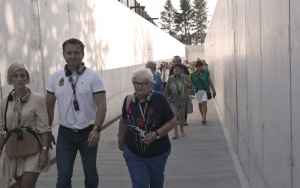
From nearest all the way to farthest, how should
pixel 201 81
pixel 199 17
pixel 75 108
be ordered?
pixel 75 108, pixel 201 81, pixel 199 17

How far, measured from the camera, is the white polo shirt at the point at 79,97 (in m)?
4.38

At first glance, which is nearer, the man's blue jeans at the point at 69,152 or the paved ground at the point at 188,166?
the man's blue jeans at the point at 69,152

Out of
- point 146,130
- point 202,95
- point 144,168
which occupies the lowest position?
point 144,168

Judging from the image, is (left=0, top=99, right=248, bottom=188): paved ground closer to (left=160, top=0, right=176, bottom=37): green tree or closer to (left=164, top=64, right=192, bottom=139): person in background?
(left=164, top=64, right=192, bottom=139): person in background

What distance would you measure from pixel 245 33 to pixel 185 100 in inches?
159

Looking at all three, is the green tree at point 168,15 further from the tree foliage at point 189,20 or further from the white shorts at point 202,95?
the white shorts at point 202,95

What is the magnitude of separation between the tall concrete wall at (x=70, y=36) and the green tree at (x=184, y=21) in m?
99.8

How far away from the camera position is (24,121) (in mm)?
4207

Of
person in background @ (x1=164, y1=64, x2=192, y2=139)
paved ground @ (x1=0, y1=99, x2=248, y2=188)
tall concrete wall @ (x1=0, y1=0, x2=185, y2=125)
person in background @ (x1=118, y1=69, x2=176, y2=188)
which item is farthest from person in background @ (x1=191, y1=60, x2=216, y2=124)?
person in background @ (x1=118, y1=69, x2=176, y2=188)

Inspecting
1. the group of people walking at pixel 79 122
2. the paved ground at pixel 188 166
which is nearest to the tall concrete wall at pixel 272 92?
the paved ground at pixel 188 166

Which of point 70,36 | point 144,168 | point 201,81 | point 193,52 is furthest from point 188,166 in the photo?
point 193,52

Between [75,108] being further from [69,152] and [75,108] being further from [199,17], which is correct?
[199,17]

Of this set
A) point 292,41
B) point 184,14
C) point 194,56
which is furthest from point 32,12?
point 184,14

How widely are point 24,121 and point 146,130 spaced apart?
109 centimetres
